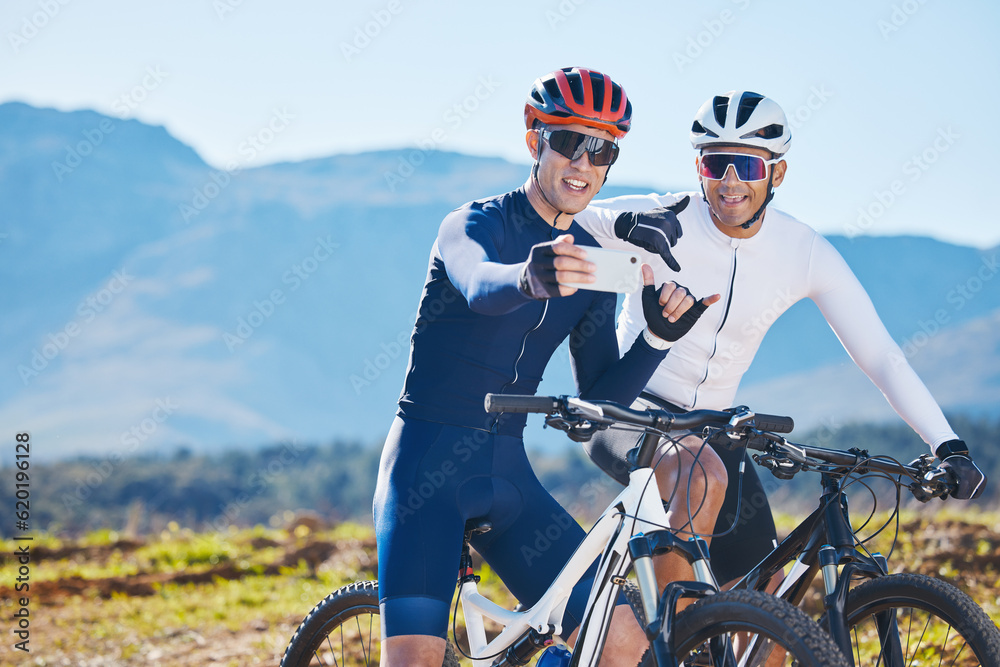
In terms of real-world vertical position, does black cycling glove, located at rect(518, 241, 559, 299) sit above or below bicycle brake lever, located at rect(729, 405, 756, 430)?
above

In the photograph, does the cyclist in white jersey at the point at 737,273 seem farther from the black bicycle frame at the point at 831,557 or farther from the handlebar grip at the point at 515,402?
the handlebar grip at the point at 515,402

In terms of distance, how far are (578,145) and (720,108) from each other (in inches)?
42.3

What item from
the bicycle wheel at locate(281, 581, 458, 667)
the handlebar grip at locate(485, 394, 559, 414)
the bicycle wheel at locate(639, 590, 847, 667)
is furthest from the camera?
the bicycle wheel at locate(281, 581, 458, 667)

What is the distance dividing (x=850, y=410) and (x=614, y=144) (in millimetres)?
158409

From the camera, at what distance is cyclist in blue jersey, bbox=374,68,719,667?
3.05 meters

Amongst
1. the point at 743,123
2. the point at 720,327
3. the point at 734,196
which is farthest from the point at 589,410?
the point at 743,123

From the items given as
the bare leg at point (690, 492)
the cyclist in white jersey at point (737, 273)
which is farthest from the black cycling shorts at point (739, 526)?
the bare leg at point (690, 492)

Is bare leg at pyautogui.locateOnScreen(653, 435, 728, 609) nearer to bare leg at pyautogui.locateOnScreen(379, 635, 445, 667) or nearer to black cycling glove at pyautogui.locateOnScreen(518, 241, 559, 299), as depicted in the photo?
bare leg at pyautogui.locateOnScreen(379, 635, 445, 667)

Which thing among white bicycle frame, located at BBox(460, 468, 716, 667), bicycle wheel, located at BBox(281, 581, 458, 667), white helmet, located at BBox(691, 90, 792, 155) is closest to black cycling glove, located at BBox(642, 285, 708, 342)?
white bicycle frame, located at BBox(460, 468, 716, 667)

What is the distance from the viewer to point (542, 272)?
2443 mm

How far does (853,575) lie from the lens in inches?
117

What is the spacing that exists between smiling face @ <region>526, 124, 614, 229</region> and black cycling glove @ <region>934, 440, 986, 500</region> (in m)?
1.46

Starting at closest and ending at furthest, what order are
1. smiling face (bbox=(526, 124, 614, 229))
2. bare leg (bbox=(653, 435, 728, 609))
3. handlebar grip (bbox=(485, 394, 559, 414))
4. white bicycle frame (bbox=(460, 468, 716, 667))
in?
handlebar grip (bbox=(485, 394, 559, 414)), white bicycle frame (bbox=(460, 468, 716, 667)), smiling face (bbox=(526, 124, 614, 229)), bare leg (bbox=(653, 435, 728, 609))

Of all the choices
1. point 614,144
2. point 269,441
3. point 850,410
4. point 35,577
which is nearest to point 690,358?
point 614,144
